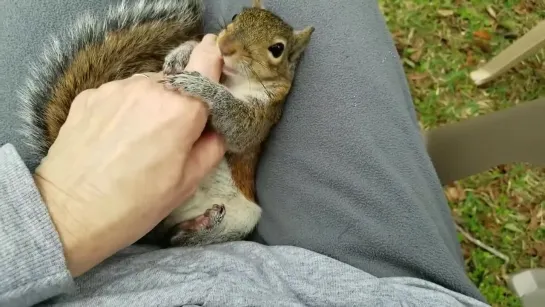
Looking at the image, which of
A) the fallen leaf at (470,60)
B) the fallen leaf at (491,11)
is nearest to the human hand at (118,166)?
the fallen leaf at (470,60)

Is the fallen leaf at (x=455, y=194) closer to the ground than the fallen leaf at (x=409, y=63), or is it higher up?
closer to the ground

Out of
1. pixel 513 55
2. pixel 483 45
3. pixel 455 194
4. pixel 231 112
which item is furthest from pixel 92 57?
pixel 483 45

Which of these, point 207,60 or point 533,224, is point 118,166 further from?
point 533,224

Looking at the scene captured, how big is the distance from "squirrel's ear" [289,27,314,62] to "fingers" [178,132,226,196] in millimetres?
218

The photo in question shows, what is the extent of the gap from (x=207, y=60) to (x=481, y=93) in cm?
118

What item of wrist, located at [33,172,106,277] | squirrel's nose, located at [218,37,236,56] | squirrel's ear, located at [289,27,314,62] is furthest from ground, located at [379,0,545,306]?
wrist, located at [33,172,106,277]

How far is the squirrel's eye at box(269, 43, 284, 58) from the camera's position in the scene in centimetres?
105

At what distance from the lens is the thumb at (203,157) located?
92 cm

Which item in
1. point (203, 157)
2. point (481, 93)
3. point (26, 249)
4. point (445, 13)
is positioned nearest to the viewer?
point (26, 249)

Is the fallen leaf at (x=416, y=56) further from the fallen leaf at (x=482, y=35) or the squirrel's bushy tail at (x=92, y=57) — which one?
the squirrel's bushy tail at (x=92, y=57)

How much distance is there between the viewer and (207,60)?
101cm

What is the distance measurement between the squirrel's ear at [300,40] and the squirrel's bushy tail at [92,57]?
22 cm

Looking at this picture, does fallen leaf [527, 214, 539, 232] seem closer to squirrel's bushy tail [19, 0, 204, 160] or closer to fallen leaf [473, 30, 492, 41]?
A: fallen leaf [473, 30, 492, 41]

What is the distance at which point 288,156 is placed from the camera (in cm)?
104
